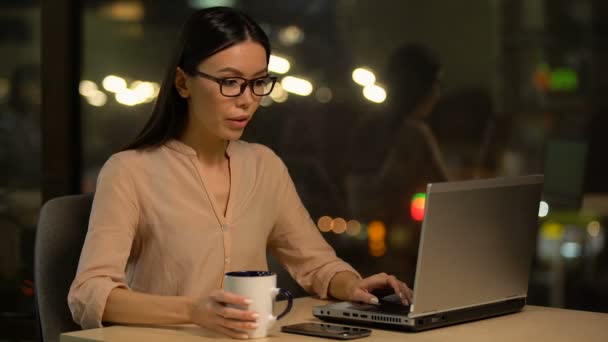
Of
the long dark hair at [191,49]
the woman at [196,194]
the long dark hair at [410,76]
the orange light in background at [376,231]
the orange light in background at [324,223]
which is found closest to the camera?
the woman at [196,194]

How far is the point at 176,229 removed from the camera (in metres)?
2.34

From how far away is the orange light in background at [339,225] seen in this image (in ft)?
11.1

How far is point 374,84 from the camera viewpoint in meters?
3.25

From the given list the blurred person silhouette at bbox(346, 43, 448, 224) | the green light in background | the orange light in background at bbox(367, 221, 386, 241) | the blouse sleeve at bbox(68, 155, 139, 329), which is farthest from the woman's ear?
the green light in background

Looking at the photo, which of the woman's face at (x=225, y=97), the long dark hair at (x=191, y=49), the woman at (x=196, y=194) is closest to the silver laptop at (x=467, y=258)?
the woman at (x=196, y=194)

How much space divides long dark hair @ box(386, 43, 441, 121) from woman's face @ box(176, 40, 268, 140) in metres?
0.95

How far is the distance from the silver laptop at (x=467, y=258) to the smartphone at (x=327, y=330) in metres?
0.08

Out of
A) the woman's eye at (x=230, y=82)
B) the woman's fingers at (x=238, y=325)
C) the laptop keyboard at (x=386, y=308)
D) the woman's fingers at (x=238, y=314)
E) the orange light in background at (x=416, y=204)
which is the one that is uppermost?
the woman's eye at (x=230, y=82)

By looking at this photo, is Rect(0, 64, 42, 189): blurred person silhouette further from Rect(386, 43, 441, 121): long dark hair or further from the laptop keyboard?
the laptop keyboard

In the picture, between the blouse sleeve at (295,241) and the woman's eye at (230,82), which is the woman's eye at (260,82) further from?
the blouse sleeve at (295,241)

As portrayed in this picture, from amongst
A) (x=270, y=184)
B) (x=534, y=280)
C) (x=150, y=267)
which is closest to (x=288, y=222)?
(x=270, y=184)

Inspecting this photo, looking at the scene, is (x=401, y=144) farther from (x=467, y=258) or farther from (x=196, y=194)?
(x=467, y=258)

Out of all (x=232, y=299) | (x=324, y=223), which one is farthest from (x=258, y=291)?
(x=324, y=223)

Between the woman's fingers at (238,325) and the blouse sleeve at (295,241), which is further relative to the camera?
the blouse sleeve at (295,241)
